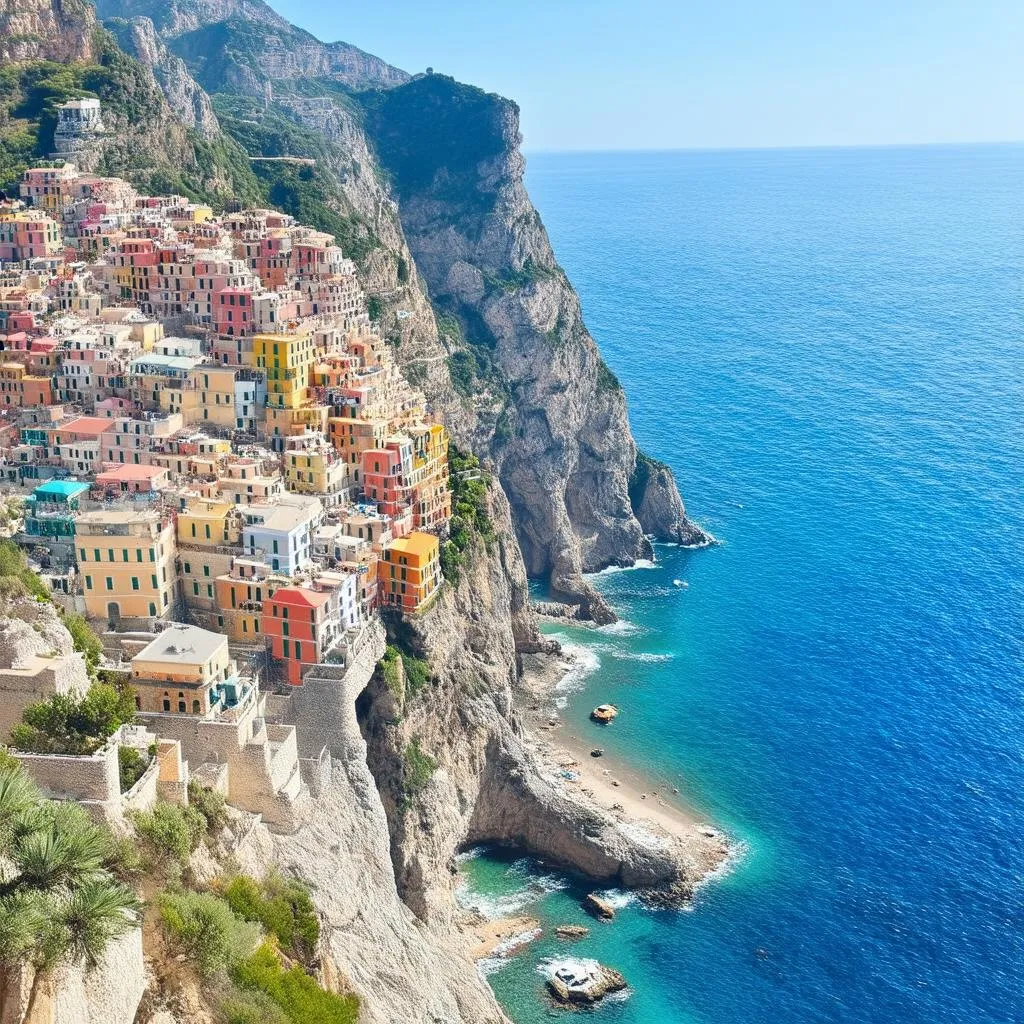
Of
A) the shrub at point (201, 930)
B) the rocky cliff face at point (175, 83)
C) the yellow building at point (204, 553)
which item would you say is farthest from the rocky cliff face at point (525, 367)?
the shrub at point (201, 930)

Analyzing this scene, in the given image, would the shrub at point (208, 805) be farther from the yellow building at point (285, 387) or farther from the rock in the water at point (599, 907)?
the yellow building at point (285, 387)

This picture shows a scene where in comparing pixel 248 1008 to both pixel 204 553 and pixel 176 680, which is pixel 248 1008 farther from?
pixel 204 553

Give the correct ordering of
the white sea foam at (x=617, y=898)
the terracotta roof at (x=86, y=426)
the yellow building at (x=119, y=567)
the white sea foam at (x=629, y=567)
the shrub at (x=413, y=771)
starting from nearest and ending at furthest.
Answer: the yellow building at (x=119, y=567) → the shrub at (x=413, y=771) → the terracotta roof at (x=86, y=426) → the white sea foam at (x=617, y=898) → the white sea foam at (x=629, y=567)

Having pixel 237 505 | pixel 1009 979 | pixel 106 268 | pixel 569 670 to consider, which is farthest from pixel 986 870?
pixel 106 268

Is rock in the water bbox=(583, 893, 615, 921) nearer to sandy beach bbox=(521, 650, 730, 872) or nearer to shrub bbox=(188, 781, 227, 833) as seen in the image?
sandy beach bbox=(521, 650, 730, 872)

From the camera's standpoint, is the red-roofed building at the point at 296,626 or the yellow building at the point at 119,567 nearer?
the red-roofed building at the point at 296,626

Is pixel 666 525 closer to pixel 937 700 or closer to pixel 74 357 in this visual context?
pixel 937 700
